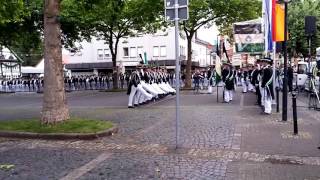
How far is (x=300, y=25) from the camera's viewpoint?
4581 cm

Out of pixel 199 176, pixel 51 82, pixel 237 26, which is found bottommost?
pixel 199 176

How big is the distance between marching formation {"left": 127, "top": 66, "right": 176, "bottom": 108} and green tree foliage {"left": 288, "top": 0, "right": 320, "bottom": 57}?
20.8 m

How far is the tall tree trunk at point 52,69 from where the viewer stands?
1274cm

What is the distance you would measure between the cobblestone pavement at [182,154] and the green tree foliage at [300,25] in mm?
31284

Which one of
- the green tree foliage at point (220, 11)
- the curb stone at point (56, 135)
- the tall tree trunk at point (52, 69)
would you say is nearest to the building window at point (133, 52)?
the green tree foliage at point (220, 11)

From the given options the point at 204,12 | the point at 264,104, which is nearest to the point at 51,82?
the point at 264,104

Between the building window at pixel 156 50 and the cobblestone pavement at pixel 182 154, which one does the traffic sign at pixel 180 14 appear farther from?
the building window at pixel 156 50

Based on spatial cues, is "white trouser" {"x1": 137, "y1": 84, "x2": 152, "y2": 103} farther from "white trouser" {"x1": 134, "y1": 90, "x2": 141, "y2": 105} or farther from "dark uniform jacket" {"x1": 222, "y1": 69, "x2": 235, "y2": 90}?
"dark uniform jacket" {"x1": 222, "y1": 69, "x2": 235, "y2": 90}

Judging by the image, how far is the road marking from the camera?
26.1 feet

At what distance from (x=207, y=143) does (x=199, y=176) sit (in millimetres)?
3079

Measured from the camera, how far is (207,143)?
36.1 feet

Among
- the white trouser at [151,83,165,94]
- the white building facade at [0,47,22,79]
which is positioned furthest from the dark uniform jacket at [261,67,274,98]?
the white building facade at [0,47,22,79]

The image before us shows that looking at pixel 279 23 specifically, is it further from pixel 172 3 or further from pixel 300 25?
pixel 300 25

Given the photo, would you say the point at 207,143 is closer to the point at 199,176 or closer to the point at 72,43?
the point at 199,176
